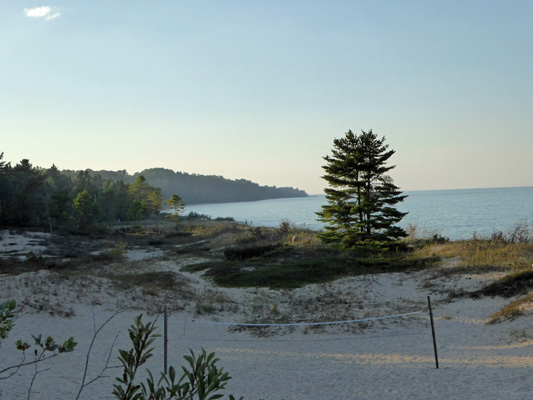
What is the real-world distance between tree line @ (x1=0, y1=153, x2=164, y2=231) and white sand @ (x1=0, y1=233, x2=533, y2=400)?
117 feet

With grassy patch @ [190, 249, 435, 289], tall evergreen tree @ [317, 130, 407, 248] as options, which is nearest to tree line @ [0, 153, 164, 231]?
grassy patch @ [190, 249, 435, 289]

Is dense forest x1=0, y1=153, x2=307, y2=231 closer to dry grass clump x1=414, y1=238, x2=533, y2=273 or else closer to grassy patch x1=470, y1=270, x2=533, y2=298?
dry grass clump x1=414, y1=238, x2=533, y2=273

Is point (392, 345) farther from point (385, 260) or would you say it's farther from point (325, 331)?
point (385, 260)

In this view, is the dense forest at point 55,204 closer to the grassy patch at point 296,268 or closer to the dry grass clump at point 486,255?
the grassy patch at point 296,268

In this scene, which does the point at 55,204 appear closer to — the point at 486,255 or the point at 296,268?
the point at 296,268

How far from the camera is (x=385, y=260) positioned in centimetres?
2356

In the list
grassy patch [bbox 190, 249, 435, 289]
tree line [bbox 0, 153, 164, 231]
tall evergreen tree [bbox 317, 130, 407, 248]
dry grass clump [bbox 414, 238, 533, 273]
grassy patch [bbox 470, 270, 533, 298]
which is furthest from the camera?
tree line [bbox 0, 153, 164, 231]

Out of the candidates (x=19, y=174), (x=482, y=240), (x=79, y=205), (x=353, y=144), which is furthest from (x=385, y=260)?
(x=19, y=174)

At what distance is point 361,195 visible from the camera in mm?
28828

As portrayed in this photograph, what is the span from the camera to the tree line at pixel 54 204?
49906mm

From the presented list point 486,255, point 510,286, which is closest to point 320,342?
point 510,286

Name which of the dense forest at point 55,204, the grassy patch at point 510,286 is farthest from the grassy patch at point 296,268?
the dense forest at point 55,204

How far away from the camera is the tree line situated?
164 ft

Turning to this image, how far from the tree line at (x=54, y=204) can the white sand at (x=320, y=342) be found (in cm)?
3572
